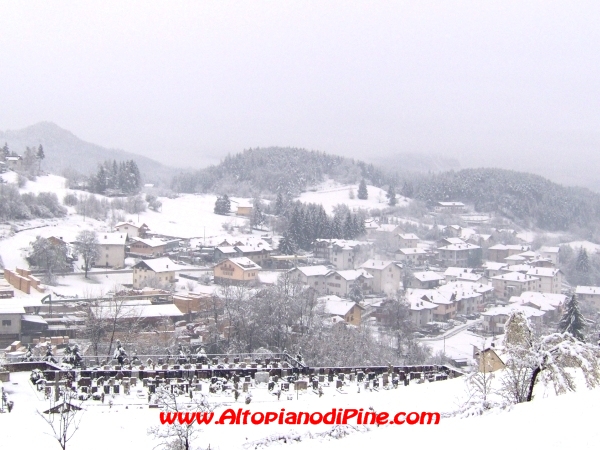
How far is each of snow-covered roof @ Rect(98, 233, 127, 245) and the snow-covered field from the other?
36597 millimetres

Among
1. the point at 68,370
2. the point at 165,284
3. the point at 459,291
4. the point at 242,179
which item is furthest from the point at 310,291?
the point at 242,179

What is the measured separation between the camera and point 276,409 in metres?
11.7

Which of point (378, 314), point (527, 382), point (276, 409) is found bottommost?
point (378, 314)

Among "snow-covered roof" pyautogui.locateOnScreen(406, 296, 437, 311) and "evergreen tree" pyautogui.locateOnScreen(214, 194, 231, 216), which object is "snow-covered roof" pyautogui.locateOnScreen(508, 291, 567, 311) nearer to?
"snow-covered roof" pyautogui.locateOnScreen(406, 296, 437, 311)

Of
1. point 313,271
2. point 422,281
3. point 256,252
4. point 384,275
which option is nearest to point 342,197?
point 256,252

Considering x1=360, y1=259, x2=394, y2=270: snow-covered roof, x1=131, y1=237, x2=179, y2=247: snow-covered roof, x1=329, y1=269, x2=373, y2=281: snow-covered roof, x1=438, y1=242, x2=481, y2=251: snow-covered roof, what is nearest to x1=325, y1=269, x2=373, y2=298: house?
x1=329, y1=269, x2=373, y2=281: snow-covered roof

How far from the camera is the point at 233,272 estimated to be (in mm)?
47000

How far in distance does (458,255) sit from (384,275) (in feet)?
67.6

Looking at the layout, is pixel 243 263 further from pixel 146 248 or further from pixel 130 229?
pixel 130 229

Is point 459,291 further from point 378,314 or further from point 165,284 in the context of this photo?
point 165,284

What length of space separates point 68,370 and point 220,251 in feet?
135

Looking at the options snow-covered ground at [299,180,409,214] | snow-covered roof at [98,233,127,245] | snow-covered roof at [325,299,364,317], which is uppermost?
snow-covered ground at [299,180,409,214]

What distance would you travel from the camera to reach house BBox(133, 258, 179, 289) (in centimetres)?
4266

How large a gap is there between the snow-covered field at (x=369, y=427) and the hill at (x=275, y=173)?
10115 cm
